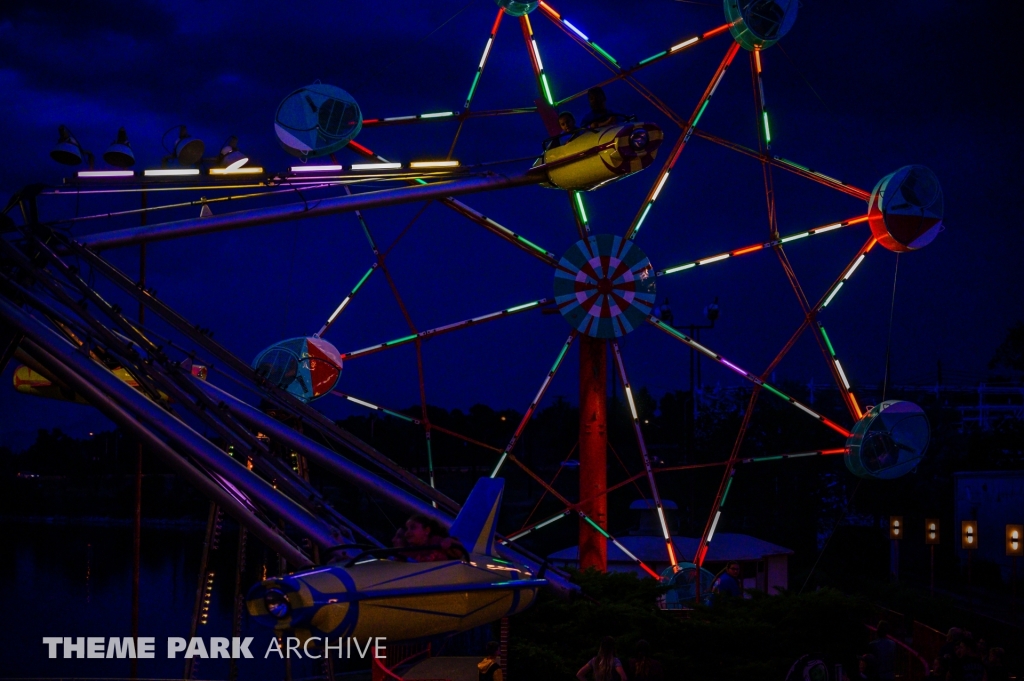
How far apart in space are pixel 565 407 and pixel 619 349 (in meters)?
38.9

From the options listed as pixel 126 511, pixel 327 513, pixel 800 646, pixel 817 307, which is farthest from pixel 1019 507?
pixel 126 511

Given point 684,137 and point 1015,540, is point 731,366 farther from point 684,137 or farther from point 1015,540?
point 1015,540

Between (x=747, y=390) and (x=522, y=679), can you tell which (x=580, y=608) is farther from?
(x=747, y=390)

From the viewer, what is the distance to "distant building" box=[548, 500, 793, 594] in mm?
22484

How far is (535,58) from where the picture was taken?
19.4m

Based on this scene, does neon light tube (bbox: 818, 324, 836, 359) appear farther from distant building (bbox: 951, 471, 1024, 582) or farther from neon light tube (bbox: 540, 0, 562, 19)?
distant building (bbox: 951, 471, 1024, 582)

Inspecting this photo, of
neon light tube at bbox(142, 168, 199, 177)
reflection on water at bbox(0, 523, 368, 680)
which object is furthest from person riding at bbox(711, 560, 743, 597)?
neon light tube at bbox(142, 168, 199, 177)

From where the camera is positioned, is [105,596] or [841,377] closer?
[841,377]

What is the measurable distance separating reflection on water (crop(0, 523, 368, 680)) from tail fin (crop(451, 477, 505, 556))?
8.14 meters

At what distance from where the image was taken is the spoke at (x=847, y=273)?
62.0 ft

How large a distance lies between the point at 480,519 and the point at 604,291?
336 inches

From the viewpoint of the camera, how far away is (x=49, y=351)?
37.2 ft

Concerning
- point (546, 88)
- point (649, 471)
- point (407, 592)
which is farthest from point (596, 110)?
point (407, 592)

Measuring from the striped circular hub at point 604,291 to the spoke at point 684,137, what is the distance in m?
0.66
